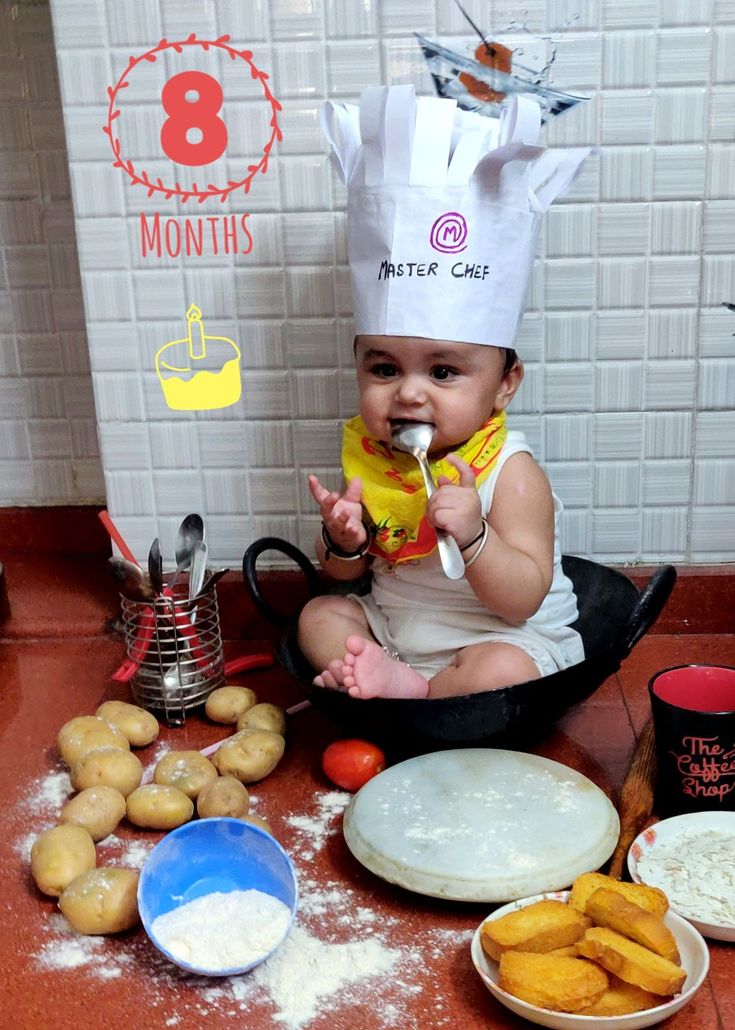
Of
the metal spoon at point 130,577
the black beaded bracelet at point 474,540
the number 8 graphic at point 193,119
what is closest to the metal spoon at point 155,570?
the metal spoon at point 130,577

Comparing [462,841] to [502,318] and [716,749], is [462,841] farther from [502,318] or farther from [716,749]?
[502,318]

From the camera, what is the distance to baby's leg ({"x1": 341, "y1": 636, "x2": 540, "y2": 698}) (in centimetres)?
99

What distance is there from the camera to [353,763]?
1.00m

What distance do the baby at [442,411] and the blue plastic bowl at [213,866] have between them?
181 mm

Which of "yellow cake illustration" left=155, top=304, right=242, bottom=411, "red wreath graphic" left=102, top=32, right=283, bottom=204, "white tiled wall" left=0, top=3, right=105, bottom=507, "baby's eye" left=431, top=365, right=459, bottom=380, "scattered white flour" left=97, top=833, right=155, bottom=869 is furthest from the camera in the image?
"white tiled wall" left=0, top=3, right=105, bottom=507

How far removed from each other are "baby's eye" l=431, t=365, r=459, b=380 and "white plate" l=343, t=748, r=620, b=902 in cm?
37

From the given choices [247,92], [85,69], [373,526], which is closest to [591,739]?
Answer: [373,526]

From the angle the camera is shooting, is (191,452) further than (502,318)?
Yes

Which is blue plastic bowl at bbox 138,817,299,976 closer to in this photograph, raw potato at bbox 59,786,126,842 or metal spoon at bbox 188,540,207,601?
raw potato at bbox 59,786,126,842

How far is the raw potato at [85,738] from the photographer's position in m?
1.02

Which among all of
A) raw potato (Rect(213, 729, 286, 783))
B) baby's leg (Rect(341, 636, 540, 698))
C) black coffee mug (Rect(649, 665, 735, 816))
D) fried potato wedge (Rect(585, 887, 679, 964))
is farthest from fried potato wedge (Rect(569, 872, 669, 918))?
raw potato (Rect(213, 729, 286, 783))

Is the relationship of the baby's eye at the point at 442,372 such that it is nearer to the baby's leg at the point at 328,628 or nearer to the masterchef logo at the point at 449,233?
the masterchef logo at the point at 449,233

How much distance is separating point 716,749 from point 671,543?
451 mm

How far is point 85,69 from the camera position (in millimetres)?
1135
